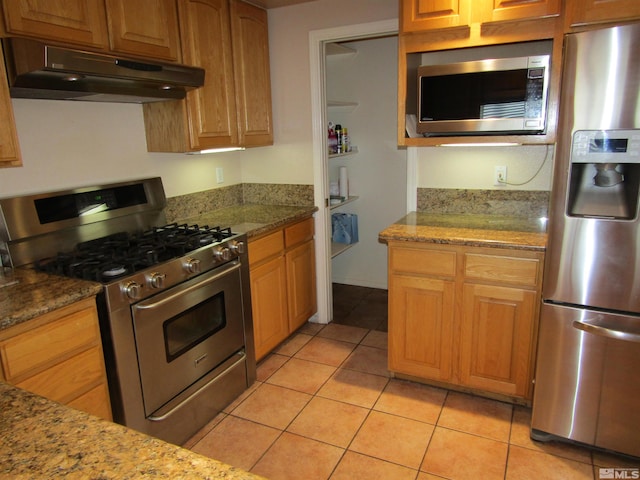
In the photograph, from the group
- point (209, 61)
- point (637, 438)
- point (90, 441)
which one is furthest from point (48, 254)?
point (637, 438)

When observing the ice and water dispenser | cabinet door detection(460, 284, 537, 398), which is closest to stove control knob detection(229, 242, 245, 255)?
cabinet door detection(460, 284, 537, 398)

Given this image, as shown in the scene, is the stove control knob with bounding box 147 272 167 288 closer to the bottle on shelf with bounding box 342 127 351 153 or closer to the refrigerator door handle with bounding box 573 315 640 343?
the refrigerator door handle with bounding box 573 315 640 343

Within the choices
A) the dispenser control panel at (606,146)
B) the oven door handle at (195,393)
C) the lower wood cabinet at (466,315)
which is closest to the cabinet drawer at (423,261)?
the lower wood cabinet at (466,315)

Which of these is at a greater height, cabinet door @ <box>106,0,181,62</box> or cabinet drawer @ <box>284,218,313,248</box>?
cabinet door @ <box>106,0,181,62</box>

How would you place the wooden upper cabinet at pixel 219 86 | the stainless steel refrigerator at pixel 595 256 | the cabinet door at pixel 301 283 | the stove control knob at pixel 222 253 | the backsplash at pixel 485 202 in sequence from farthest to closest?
the cabinet door at pixel 301 283
the backsplash at pixel 485 202
the wooden upper cabinet at pixel 219 86
the stove control knob at pixel 222 253
the stainless steel refrigerator at pixel 595 256

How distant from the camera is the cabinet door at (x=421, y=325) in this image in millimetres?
2406

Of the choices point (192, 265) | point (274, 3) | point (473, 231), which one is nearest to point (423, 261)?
point (473, 231)

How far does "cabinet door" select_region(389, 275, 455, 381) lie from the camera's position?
Result: 2406mm

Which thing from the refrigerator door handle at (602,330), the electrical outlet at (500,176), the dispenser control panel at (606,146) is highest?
the dispenser control panel at (606,146)

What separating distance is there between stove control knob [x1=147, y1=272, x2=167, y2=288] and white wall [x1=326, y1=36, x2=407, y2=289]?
233 centimetres

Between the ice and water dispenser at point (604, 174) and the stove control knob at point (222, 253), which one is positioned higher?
the ice and water dispenser at point (604, 174)

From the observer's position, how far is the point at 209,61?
8.52 ft

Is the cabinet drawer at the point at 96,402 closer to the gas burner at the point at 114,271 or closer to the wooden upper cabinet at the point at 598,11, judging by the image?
the gas burner at the point at 114,271

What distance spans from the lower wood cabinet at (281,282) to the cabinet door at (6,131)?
4.00ft
